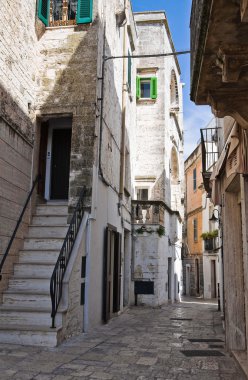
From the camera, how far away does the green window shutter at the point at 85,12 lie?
32.0 feet

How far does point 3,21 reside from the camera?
7859 millimetres

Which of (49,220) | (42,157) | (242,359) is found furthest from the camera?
(42,157)

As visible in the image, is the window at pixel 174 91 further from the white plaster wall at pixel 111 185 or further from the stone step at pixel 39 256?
the stone step at pixel 39 256

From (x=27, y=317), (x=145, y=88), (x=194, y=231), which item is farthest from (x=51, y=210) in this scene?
(x=194, y=231)

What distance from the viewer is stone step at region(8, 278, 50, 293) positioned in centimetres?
776

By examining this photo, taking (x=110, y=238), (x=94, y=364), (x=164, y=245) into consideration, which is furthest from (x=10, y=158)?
(x=164, y=245)

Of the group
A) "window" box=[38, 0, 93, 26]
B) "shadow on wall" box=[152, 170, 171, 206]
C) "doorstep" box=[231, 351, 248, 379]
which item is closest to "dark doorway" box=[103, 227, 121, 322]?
"doorstep" box=[231, 351, 248, 379]

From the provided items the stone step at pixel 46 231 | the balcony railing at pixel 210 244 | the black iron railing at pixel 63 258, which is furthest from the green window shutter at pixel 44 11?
the balcony railing at pixel 210 244

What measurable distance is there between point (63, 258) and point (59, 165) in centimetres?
407

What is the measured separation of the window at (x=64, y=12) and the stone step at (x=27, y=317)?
6.66 metres

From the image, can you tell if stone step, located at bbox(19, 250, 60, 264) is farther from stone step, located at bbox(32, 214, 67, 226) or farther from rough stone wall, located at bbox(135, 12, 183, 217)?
rough stone wall, located at bbox(135, 12, 183, 217)

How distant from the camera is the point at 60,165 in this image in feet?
36.2

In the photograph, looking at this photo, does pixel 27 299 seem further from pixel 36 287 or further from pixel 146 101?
pixel 146 101

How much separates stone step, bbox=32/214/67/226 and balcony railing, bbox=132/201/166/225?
5936 millimetres
